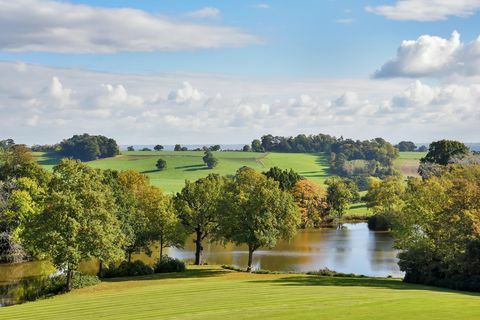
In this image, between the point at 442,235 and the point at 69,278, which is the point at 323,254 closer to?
the point at 442,235

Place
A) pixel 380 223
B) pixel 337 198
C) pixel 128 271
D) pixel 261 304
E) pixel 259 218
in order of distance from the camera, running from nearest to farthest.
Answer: pixel 261 304 → pixel 128 271 → pixel 259 218 → pixel 380 223 → pixel 337 198

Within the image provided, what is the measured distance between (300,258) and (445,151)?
52525 mm

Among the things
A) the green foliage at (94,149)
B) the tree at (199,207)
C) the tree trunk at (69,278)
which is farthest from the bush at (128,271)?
the green foliage at (94,149)

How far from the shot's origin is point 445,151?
→ 347 feet

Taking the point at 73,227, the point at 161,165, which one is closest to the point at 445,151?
the point at 73,227

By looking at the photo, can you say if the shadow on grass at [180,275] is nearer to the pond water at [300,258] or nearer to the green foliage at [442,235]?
the pond water at [300,258]

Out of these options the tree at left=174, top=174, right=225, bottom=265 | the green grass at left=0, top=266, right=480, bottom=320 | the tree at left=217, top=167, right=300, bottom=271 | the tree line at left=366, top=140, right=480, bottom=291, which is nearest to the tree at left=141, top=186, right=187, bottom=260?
the tree at left=174, top=174, right=225, bottom=265

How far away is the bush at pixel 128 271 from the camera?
5384cm

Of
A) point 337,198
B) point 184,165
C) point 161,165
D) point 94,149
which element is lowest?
point 337,198

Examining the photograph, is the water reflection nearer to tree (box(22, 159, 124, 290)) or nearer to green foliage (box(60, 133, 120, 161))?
tree (box(22, 159, 124, 290))

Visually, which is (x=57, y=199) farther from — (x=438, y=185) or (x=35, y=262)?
(x=438, y=185)

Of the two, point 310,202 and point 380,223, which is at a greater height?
point 310,202

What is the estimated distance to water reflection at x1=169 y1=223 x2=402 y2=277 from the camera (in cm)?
5966

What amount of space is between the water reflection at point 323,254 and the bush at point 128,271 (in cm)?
1200
